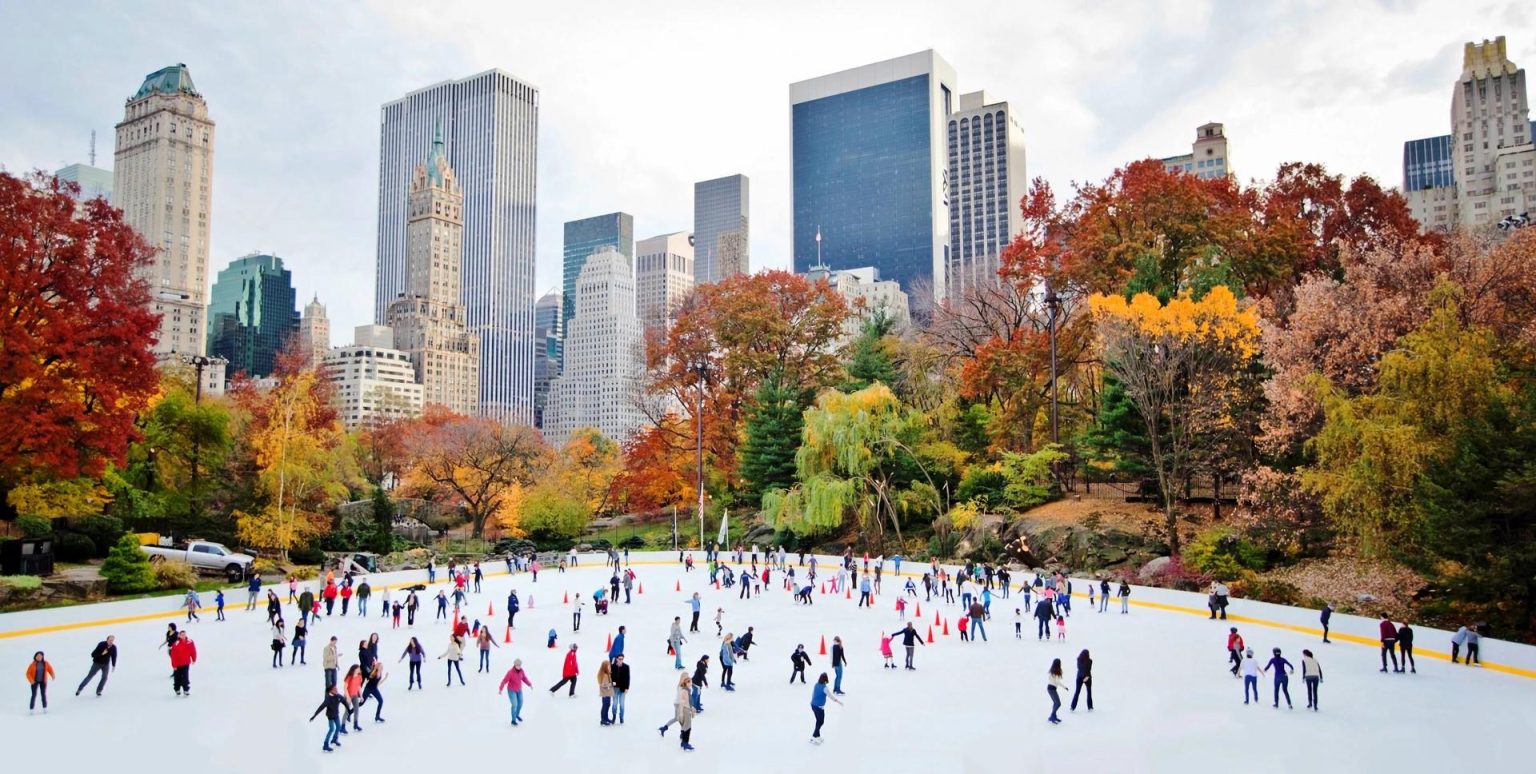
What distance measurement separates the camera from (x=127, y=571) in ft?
95.9

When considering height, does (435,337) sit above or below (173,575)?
above

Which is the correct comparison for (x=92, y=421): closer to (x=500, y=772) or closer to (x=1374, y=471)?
(x=500, y=772)

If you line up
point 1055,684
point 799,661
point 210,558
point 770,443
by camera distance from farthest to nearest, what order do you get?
1. point 770,443
2. point 210,558
3. point 799,661
4. point 1055,684

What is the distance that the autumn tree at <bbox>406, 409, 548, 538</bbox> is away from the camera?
56.3 metres

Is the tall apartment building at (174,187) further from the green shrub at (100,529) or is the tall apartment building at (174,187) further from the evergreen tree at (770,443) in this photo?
the evergreen tree at (770,443)

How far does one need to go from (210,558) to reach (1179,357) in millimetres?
35667

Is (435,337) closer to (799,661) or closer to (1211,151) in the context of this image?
(1211,151)

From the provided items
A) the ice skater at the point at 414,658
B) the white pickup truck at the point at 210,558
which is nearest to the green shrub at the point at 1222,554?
the ice skater at the point at 414,658

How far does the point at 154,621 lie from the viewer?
26.1m

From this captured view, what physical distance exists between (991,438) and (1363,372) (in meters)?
18.6

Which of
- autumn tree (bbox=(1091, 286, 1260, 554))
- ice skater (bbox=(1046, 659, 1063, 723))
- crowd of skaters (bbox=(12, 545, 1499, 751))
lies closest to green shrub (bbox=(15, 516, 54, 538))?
crowd of skaters (bbox=(12, 545, 1499, 751))

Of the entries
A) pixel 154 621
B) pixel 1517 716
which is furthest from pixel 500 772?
pixel 154 621

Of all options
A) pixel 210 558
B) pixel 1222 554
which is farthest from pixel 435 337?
pixel 1222 554

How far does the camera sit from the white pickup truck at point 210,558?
33.8 metres
